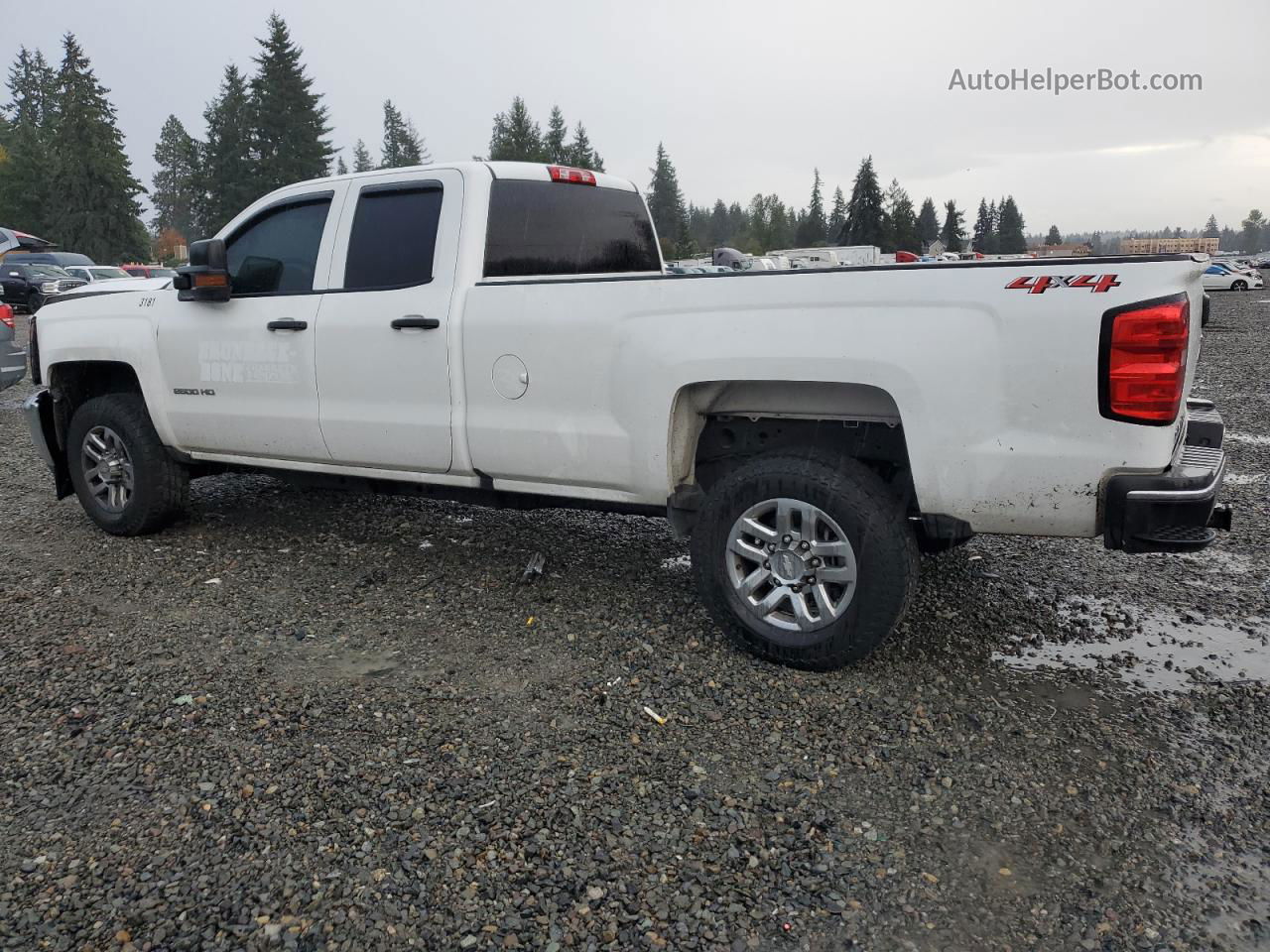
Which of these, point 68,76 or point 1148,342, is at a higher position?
point 68,76

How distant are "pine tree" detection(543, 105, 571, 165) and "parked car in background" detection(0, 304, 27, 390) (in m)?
86.4

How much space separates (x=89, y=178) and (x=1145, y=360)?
77246mm

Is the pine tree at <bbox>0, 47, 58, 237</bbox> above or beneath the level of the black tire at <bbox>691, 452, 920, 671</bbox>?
above

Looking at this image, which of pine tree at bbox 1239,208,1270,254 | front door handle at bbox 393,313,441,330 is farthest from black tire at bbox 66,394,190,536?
pine tree at bbox 1239,208,1270,254

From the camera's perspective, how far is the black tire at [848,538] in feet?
12.1

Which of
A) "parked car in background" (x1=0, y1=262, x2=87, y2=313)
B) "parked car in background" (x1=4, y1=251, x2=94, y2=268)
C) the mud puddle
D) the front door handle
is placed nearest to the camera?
the mud puddle

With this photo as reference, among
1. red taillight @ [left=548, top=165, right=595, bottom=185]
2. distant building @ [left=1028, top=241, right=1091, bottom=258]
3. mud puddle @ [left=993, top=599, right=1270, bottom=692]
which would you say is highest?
red taillight @ [left=548, top=165, right=595, bottom=185]

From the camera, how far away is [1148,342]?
3.16 meters

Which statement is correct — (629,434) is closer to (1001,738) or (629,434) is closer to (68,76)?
(1001,738)

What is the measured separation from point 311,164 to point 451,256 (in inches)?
3200

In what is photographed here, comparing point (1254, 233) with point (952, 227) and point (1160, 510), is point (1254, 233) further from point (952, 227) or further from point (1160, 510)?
point (1160, 510)

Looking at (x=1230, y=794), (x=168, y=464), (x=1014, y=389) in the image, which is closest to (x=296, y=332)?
(x=168, y=464)

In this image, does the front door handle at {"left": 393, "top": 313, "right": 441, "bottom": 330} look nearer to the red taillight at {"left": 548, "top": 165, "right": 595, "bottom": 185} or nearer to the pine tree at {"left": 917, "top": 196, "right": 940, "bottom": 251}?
the red taillight at {"left": 548, "top": 165, "right": 595, "bottom": 185}

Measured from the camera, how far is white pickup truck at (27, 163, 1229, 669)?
130 inches
